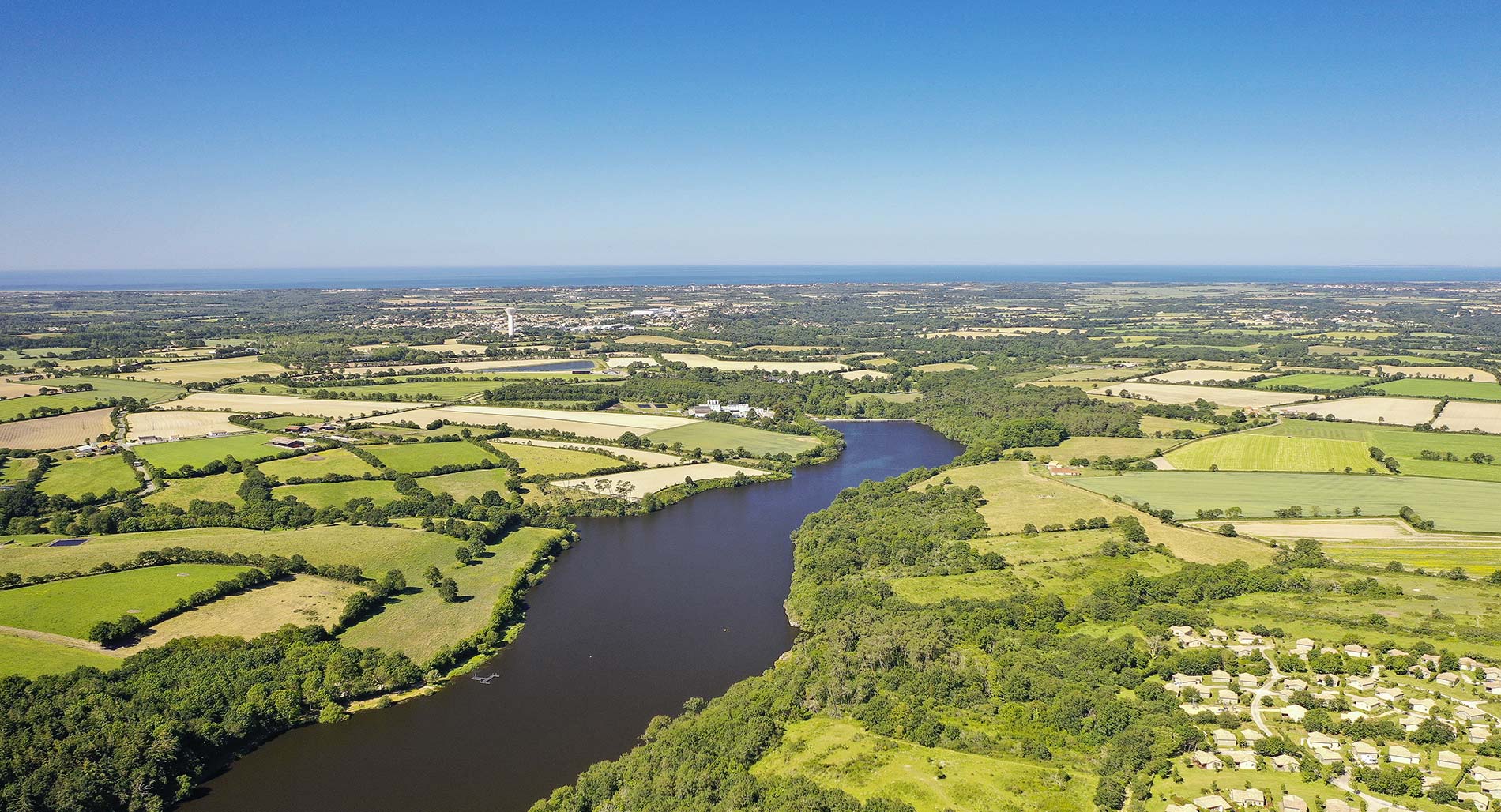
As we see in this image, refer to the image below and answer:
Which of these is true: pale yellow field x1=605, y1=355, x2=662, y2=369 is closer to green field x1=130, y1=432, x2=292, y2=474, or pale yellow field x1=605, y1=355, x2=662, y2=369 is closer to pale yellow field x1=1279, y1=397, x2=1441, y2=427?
green field x1=130, y1=432, x2=292, y2=474

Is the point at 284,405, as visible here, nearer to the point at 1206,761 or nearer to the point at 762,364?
the point at 762,364

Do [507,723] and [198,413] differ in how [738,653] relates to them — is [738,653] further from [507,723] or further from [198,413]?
[198,413]

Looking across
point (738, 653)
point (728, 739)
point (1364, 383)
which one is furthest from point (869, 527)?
point (1364, 383)

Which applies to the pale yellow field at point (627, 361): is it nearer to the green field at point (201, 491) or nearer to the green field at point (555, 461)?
the green field at point (555, 461)

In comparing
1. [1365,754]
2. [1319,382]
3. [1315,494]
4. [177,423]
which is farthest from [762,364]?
[1365,754]

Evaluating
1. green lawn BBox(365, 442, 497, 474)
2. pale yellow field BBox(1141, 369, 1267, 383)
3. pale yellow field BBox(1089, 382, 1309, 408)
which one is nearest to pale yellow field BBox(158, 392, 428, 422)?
green lawn BBox(365, 442, 497, 474)

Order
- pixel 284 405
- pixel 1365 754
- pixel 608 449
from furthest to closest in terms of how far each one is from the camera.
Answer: pixel 284 405 → pixel 608 449 → pixel 1365 754
